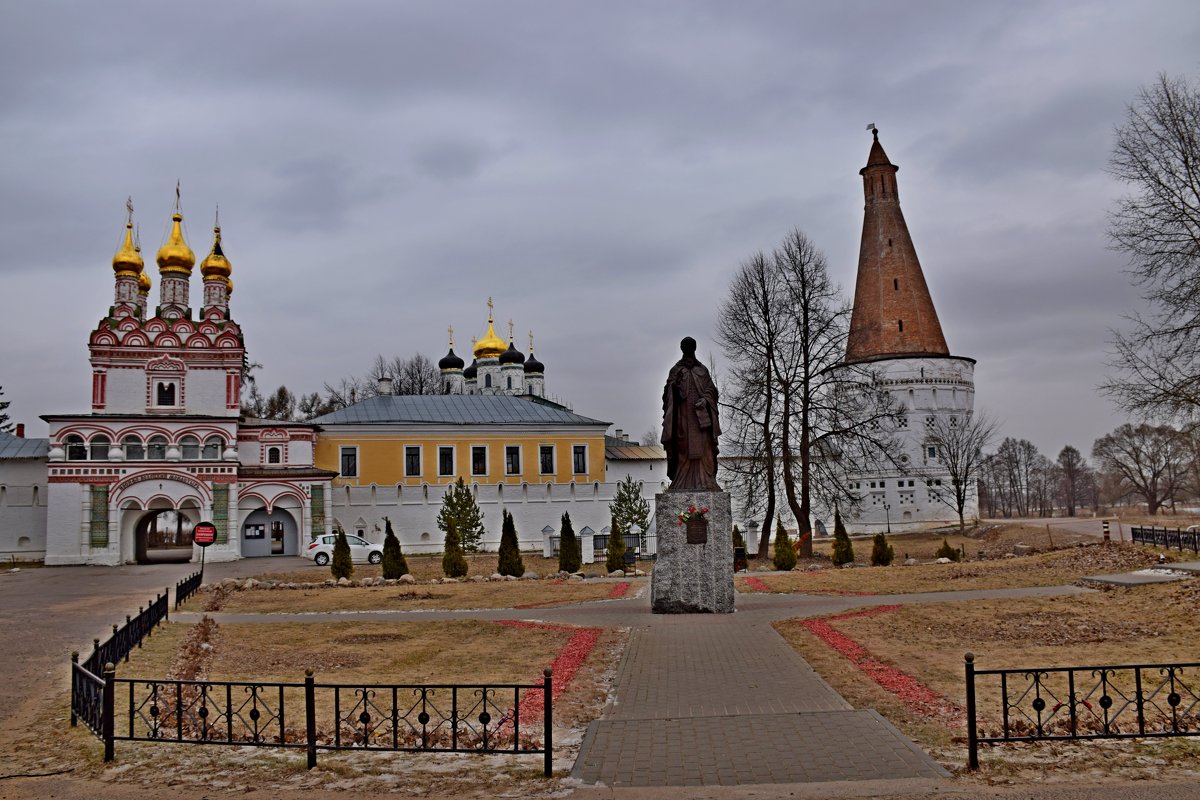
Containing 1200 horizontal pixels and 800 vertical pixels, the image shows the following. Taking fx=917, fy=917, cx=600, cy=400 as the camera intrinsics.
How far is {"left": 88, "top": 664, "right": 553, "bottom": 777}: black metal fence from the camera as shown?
6.51 meters

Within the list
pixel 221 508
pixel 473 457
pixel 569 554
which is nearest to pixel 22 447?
pixel 221 508

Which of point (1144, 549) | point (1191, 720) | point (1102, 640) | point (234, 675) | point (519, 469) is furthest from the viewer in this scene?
point (519, 469)

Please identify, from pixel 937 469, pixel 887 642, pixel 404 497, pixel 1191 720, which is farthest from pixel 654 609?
pixel 937 469

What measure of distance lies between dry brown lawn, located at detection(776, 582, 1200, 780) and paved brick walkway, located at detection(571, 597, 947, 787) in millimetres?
369

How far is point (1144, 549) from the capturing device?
22.1 m

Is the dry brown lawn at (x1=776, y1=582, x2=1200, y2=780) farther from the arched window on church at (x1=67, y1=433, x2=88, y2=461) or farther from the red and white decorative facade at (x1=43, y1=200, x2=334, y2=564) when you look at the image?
the arched window on church at (x1=67, y1=433, x2=88, y2=461)

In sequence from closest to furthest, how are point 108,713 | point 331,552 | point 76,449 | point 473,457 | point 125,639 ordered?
point 108,713
point 125,639
point 331,552
point 76,449
point 473,457

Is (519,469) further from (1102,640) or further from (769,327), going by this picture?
(1102,640)

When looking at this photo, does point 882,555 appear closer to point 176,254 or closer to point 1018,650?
point 1018,650

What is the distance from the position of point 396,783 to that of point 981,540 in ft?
121

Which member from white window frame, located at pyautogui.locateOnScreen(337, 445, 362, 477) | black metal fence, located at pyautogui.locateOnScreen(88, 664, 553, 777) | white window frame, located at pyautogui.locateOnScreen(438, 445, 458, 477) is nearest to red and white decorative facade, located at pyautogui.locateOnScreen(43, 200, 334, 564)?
white window frame, located at pyautogui.locateOnScreen(337, 445, 362, 477)

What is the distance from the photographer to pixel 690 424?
47.7ft

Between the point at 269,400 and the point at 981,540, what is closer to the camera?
the point at 981,540

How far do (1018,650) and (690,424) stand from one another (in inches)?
228
